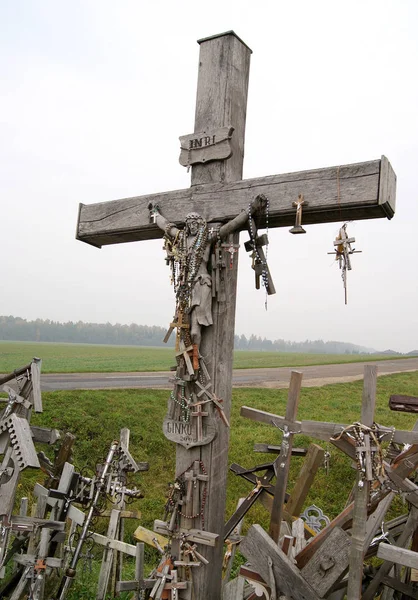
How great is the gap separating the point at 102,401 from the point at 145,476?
350 centimetres

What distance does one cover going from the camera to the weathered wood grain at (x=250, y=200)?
3.63m

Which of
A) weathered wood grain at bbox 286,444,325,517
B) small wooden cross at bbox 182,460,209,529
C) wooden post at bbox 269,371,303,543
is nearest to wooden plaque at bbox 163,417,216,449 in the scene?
small wooden cross at bbox 182,460,209,529

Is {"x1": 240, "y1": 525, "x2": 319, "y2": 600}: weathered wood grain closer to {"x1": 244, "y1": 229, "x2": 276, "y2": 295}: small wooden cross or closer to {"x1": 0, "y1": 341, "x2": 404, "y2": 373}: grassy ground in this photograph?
{"x1": 244, "y1": 229, "x2": 276, "y2": 295}: small wooden cross

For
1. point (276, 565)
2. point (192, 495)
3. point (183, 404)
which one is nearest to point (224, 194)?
point (183, 404)

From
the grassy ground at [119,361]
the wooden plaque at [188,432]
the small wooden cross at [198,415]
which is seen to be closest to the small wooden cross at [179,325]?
the small wooden cross at [198,415]

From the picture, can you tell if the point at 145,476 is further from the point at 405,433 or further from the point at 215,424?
the point at 405,433

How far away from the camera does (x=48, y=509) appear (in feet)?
18.6

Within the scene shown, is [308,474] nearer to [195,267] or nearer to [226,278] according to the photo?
[226,278]

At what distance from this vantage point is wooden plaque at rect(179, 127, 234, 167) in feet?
14.2

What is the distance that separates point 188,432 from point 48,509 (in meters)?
2.46

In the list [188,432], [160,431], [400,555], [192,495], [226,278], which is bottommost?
[160,431]

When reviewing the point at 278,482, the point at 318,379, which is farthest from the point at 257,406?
the point at 278,482

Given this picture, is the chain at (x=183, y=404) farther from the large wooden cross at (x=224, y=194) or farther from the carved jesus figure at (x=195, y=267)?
the carved jesus figure at (x=195, y=267)

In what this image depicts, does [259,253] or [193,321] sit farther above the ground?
[259,253]
